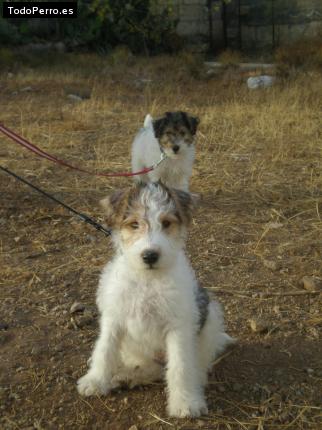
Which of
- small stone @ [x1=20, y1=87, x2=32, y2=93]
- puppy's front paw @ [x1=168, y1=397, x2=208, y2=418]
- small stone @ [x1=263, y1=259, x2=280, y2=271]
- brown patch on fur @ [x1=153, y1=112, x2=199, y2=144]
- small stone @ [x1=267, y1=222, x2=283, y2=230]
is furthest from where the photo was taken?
small stone @ [x1=20, y1=87, x2=32, y2=93]

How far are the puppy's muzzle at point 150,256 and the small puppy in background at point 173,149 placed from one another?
427cm

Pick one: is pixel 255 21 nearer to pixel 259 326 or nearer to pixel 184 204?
pixel 259 326

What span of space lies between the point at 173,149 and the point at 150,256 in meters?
4.48

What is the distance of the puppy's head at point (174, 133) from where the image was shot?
7.55m

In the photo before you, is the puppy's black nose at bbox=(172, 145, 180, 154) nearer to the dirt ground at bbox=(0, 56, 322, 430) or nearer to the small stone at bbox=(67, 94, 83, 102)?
the dirt ground at bbox=(0, 56, 322, 430)

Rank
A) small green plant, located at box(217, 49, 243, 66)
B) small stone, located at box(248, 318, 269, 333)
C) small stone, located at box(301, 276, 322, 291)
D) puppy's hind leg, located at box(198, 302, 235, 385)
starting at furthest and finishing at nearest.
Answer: small green plant, located at box(217, 49, 243, 66), small stone, located at box(301, 276, 322, 291), small stone, located at box(248, 318, 269, 333), puppy's hind leg, located at box(198, 302, 235, 385)

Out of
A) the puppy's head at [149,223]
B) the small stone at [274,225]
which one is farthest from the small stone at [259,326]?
the small stone at [274,225]

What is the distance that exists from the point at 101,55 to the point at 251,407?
1823 cm

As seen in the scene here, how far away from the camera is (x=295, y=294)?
16.0ft

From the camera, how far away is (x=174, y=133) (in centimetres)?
762

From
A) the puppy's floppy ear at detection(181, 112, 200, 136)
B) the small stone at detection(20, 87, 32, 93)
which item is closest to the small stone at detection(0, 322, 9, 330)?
the puppy's floppy ear at detection(181, 112, 200, 136)

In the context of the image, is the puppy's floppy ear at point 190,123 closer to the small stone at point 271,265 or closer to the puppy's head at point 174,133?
the puppy's head at point 174,133

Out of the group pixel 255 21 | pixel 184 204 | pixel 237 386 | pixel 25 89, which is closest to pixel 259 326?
pixel 237 386

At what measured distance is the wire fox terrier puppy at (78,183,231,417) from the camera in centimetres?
336
